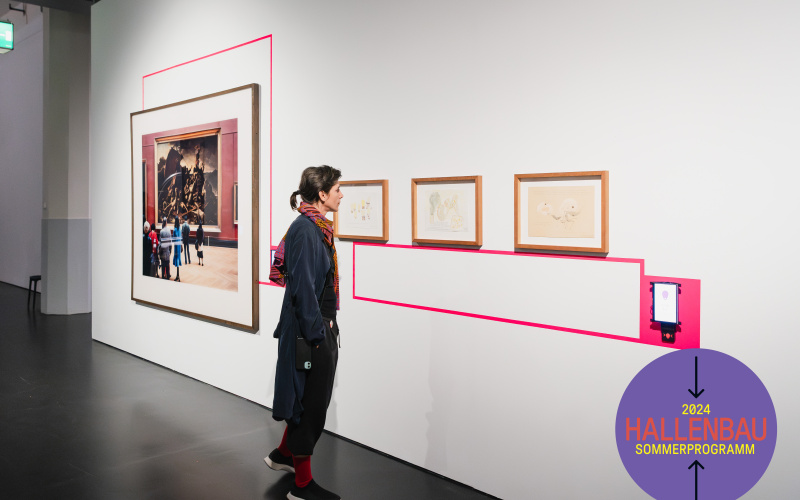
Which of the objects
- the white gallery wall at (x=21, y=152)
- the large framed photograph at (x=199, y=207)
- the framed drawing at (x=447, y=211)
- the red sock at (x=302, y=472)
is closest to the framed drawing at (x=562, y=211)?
the framed drawing at (x=447, y=211)

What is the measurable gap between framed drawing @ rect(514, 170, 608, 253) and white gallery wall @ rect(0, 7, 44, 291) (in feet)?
33.6

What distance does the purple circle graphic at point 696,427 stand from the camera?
8.21 ft

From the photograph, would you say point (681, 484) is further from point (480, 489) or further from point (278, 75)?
point (278, 75)

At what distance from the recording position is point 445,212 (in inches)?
141

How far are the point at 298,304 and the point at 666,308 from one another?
172 cm

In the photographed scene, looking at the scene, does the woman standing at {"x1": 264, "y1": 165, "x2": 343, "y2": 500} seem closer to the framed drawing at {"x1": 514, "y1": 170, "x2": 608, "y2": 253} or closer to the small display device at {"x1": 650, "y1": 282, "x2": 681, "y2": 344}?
the framed drawing at {"x1": 514, "y1": 170, "x2": 608, "y2": 253}

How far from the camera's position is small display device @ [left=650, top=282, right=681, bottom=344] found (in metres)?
2.67

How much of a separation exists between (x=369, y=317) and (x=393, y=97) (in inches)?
56.1

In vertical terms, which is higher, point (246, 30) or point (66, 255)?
point (246, 30)

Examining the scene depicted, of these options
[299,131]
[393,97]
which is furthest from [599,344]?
[299,131]

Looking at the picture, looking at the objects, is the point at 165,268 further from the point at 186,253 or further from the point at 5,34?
the point at 5,34

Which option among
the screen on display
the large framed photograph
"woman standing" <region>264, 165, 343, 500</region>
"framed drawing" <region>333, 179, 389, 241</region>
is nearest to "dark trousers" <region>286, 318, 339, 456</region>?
"woman standing" <region>264, 165, 343, 500</region>

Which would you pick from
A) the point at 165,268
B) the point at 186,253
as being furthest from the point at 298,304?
the point at 165,268

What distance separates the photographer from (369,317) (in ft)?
13.4
